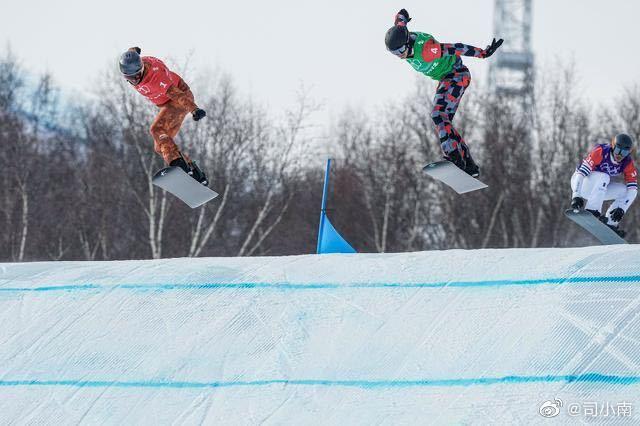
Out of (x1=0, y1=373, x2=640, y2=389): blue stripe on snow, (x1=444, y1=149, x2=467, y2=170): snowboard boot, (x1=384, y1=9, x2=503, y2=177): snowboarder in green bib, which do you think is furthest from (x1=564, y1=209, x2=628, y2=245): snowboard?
(x1=0, y1=373, x2=640, y2=389): blue stripe on snow

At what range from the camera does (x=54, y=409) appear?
700 cm

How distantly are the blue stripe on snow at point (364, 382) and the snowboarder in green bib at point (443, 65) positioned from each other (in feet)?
13.6

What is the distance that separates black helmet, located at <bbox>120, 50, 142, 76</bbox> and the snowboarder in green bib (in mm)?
2719

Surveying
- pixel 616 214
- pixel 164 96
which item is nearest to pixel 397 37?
pixel 164 96

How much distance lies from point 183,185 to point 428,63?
3208 mm

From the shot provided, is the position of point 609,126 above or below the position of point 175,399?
above

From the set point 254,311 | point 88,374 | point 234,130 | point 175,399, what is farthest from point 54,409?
point 234,130

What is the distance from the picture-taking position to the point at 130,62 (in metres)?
9.70

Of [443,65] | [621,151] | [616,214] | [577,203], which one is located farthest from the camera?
[616,214]

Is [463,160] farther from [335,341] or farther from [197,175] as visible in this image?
[335,341]

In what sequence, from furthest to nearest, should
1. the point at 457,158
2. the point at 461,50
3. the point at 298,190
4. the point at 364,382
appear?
the point at 298,190 → the point at 457,158 → the point at 461,50 → the point at 364,382

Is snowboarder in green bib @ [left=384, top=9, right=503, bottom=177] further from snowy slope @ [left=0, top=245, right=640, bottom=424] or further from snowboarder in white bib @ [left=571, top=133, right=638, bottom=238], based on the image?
snowy slope @ [left=0, top=245, right=640, bottom=424]

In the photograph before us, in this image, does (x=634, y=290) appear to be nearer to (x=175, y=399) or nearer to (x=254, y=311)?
(x=254, y=311)

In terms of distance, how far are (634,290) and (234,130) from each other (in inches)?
791
